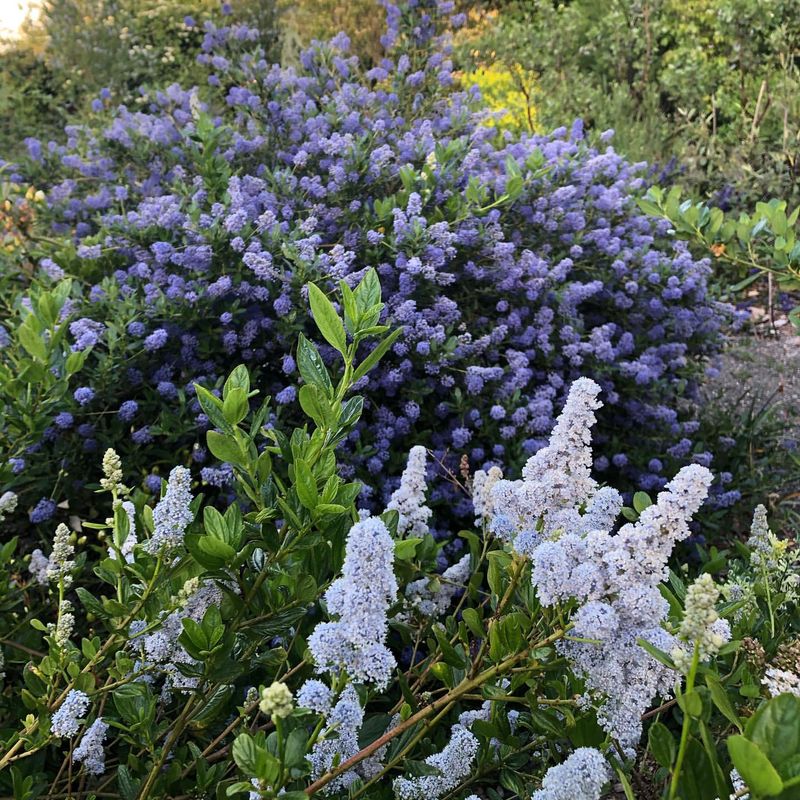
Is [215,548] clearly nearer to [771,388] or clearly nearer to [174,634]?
[174,634]

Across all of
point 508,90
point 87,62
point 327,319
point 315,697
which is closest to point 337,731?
point 315,697

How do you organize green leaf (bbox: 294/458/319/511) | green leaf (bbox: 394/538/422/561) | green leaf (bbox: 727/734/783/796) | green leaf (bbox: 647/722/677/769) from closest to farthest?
green leaf (bbox: 727/734/783/796) → green leaf (bbox: 647/722/677/769) → green leaf (bbox: 294/458/319/511) → green leaf (bbox: 394/538/422/561)

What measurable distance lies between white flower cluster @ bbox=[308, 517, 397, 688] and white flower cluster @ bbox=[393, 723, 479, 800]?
0.35m

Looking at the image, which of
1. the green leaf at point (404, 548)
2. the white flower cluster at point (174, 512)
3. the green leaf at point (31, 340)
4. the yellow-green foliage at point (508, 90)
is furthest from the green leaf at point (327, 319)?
the yellow-green foliage at point (508, 90)

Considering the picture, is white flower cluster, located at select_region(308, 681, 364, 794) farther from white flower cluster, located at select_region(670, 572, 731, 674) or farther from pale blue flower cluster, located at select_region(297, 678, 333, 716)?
white flower cluster, located at select_region(670, 572, 731, 674)

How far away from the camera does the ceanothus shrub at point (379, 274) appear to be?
2.66 meters

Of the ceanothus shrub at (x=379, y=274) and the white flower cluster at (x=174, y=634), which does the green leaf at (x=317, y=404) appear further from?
the ceanothus shrub at (x=379, y=274)

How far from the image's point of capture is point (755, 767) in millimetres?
736

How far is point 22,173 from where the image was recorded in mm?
3852

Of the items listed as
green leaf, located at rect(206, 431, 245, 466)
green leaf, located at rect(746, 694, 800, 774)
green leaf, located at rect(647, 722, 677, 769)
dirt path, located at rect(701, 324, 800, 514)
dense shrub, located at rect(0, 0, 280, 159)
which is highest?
dense shrub, located at rect(0, 0, 280, 159)

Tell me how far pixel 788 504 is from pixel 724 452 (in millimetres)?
343

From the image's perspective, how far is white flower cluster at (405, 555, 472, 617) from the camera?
67.9 inches

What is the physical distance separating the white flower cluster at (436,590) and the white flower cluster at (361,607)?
29.5 inches

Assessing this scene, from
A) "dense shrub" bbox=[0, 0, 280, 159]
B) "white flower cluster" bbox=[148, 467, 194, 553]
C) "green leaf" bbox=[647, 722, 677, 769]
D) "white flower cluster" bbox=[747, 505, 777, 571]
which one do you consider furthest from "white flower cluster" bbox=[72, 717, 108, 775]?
"dense shrub" bbox=[0, 0, 280, 159]
